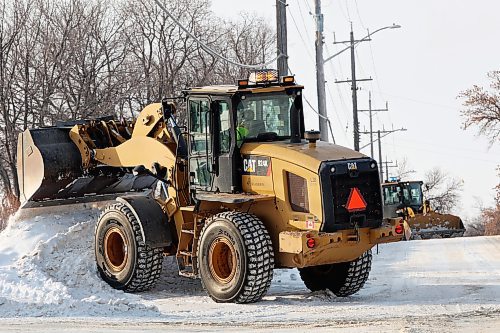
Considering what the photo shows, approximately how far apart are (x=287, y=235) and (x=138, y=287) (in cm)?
317

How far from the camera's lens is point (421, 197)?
40844 mm

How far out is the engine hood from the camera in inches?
553

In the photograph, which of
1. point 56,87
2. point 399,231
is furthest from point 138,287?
point 56,87

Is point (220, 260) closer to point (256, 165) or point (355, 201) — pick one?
point (256, 165)

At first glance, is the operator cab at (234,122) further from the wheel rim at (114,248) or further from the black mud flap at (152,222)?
the wheel rim at (114,248)

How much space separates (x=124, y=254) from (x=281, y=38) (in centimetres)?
910

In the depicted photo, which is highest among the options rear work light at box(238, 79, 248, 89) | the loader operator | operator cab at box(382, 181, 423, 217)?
rear work light at box(238, 79, 248, 89)

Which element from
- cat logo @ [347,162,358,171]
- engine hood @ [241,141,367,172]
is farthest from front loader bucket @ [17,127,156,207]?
cat logo @ [347,162,358,171]

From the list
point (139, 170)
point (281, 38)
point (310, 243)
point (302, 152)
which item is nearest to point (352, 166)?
point (302, 152)

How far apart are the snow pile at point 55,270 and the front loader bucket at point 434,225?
2276 cm

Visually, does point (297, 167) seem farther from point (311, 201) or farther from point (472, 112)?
point (472, 112)

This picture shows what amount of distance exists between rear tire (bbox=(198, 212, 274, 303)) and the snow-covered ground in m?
0.24

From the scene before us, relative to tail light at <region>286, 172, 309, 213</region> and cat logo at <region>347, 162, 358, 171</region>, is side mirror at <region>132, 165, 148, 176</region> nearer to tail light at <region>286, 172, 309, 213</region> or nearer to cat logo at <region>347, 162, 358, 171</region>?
tail light at <region>286, 172, 309, 213</region>

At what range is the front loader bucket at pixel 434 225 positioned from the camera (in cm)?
3919
